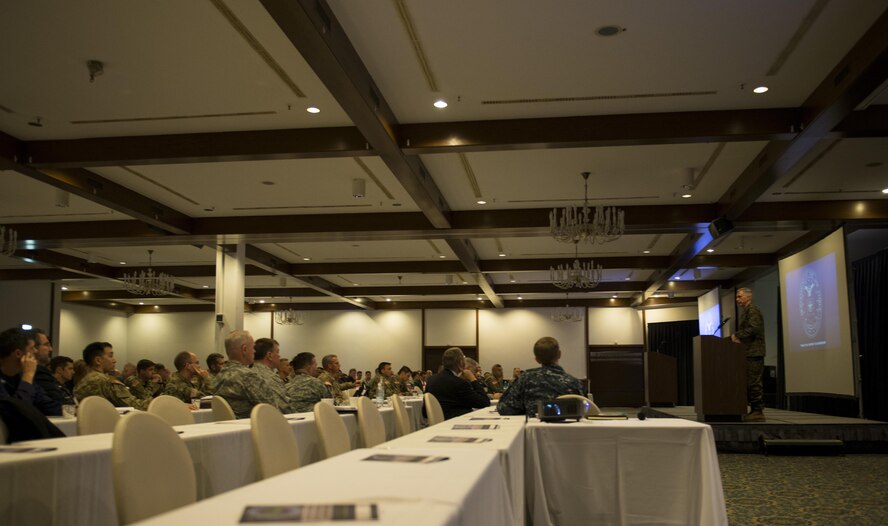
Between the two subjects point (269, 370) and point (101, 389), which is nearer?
point (269, 370)

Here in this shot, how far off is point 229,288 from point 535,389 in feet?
29.0

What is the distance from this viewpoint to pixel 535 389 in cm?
479

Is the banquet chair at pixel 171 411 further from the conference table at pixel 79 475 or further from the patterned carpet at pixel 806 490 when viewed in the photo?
the patterned carpet at pixel 806 490

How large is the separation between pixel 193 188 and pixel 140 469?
8329mm

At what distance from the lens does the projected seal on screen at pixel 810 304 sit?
11047 millimetres

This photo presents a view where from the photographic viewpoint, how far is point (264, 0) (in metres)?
4.51

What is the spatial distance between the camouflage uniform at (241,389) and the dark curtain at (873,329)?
1012 centimetres

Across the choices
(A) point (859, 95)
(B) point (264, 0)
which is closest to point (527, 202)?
(A) point (859, 95)

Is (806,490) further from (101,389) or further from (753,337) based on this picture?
(101,389)

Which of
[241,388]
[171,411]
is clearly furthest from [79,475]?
[241,388]

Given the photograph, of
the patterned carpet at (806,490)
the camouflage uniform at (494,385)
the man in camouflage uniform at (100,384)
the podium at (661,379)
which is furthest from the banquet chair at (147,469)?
the podium at (661,379)

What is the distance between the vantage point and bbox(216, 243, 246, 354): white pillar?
1245 centimetres

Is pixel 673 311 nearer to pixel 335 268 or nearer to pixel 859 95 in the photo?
pixel 335 268

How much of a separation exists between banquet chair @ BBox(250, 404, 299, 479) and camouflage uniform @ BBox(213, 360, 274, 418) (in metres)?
2.32
